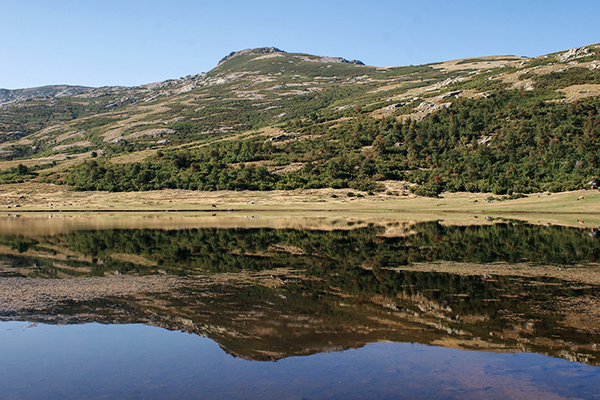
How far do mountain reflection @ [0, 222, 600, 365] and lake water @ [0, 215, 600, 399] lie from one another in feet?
0.20

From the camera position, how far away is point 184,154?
3607 inches

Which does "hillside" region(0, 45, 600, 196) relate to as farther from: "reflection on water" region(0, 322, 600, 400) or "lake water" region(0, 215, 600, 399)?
"reflection on water" region(0, 322, 600, 400)

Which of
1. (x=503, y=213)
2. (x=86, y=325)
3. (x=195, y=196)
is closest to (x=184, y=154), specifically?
(x=195, y=196)

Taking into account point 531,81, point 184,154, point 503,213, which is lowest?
point 503,213

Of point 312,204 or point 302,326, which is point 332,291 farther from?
point 312,204

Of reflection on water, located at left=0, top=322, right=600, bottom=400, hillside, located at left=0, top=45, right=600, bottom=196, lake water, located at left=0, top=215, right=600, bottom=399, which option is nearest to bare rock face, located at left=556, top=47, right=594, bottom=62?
hillside, located at left=0, top=45, right=600, bottom=196

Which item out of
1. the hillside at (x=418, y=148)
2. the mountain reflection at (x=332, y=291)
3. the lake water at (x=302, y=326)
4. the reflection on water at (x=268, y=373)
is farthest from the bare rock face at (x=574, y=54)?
the reflection on water at (x=268, y=373)

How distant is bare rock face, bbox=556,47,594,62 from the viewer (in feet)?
358

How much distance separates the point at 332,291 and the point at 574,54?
407 feet

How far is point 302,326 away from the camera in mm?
10578

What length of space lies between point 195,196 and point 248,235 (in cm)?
4294

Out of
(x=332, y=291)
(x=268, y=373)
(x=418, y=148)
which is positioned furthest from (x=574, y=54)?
(x=268, y=373)

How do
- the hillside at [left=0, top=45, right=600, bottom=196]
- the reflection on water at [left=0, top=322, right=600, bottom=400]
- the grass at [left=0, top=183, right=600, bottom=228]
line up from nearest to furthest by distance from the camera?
the reflection on water at [left=0, top=322, right=600, bottom=400] < the grass at [left=0, top=183, right=600, bottom=228] < the hillside at [left=0, top=45, right=600, bottom=196]

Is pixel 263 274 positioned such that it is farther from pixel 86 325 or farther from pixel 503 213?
pixel 503 213
